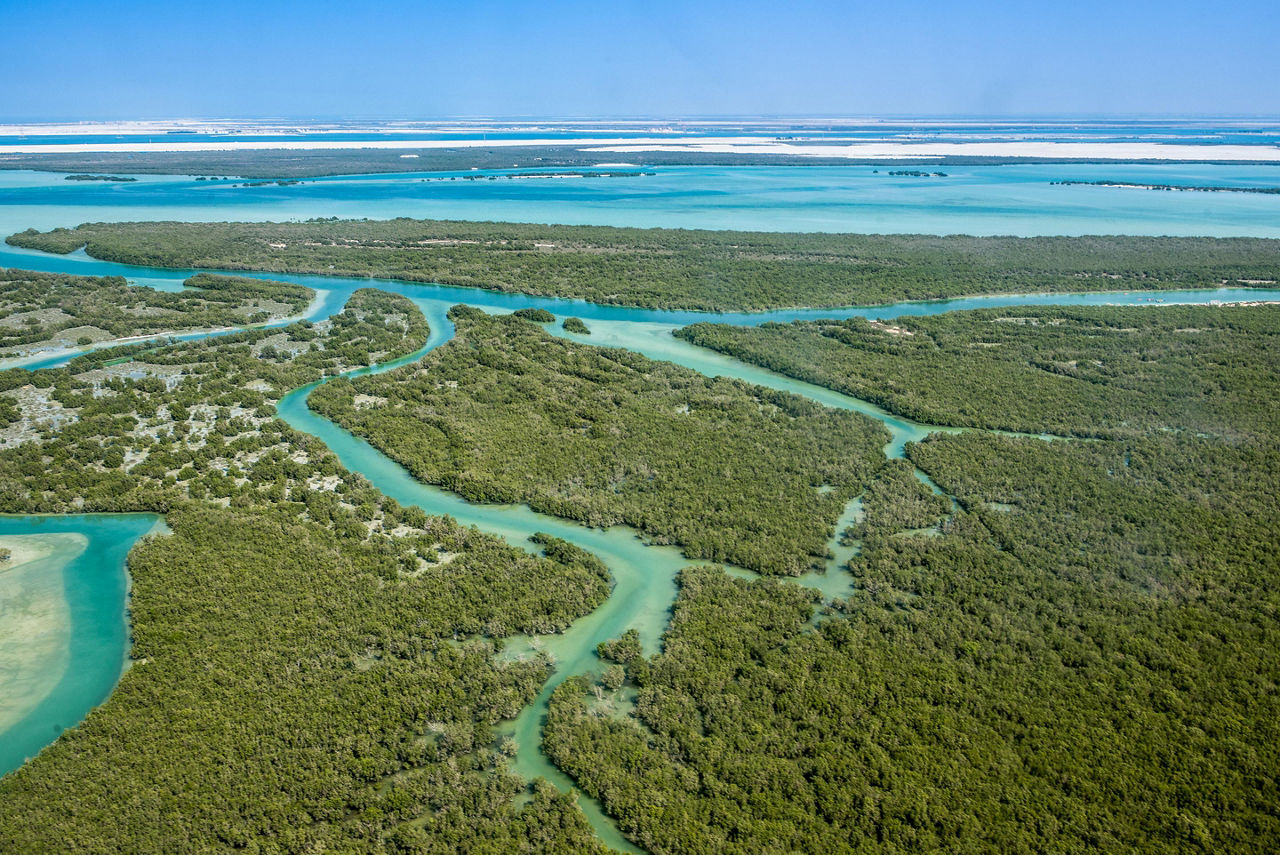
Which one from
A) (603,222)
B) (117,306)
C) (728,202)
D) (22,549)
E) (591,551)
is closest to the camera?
(22,549)

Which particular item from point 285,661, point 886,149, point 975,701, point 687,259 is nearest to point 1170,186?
point 687,259

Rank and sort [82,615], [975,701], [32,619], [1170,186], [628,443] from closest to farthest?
1. [975,701]
2. [32,619]
3. [82,615]
4. [628,443]
5. [1170,186]

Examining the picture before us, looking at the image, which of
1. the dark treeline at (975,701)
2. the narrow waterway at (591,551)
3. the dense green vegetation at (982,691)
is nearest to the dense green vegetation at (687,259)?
the narrow waterway at (591,551)

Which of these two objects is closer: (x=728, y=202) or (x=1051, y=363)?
(x=1051, y=363)

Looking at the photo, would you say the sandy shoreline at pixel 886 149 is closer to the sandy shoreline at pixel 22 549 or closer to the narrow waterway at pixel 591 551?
the narrow waterway at pixel 591 551

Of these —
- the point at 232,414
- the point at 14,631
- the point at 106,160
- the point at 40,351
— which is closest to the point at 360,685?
the point at 14,631

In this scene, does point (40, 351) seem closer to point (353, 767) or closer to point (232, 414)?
point (232, 414)

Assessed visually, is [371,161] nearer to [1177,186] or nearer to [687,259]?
[687,259]
